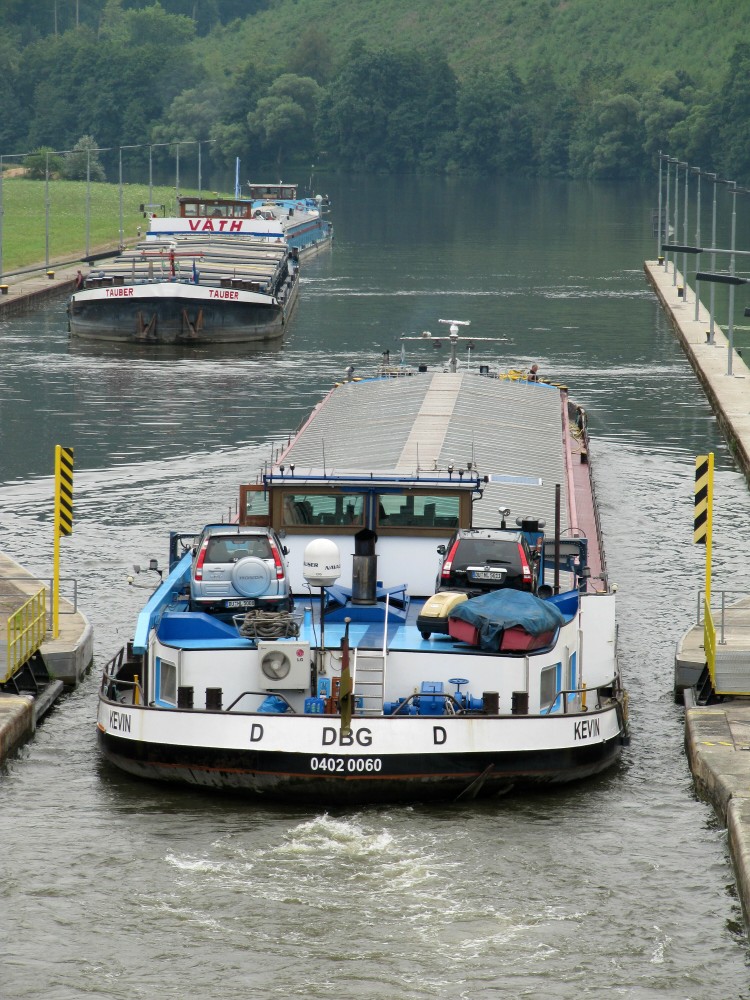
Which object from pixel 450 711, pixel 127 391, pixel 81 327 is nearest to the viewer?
pixel 450 711

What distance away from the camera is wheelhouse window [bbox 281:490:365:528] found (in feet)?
111

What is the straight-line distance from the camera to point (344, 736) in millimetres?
26984

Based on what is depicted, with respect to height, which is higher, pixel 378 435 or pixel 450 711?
pixel 378 435

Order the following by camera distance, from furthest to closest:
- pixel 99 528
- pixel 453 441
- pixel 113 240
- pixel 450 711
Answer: pixel 113 240 → pixel 99 528 → pixel 453 441 → pixel 450 711

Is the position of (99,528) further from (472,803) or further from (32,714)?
(472,803)

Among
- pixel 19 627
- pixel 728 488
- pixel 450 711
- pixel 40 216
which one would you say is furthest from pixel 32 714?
pixel 40 216

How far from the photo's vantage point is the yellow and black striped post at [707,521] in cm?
3206

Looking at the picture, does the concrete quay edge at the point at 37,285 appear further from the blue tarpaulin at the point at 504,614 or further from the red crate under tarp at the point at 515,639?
the red crate under tarp at the point at 515,639

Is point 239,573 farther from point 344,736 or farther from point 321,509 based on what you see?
point 344,736

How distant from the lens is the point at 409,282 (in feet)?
370

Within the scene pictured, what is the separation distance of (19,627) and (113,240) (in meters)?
109

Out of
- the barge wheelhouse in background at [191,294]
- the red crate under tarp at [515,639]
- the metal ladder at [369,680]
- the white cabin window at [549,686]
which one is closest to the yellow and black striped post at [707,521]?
the white cabin window at [549,686]

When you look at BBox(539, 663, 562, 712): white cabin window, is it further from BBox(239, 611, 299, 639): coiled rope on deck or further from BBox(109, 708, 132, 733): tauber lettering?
BBox(109, 708, 132, 733): tauber lettering

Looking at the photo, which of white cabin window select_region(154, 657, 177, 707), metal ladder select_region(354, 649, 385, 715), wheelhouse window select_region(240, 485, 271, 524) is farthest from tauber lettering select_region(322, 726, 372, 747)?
wheelhouse window select_region(240, 485, 271, 524)
